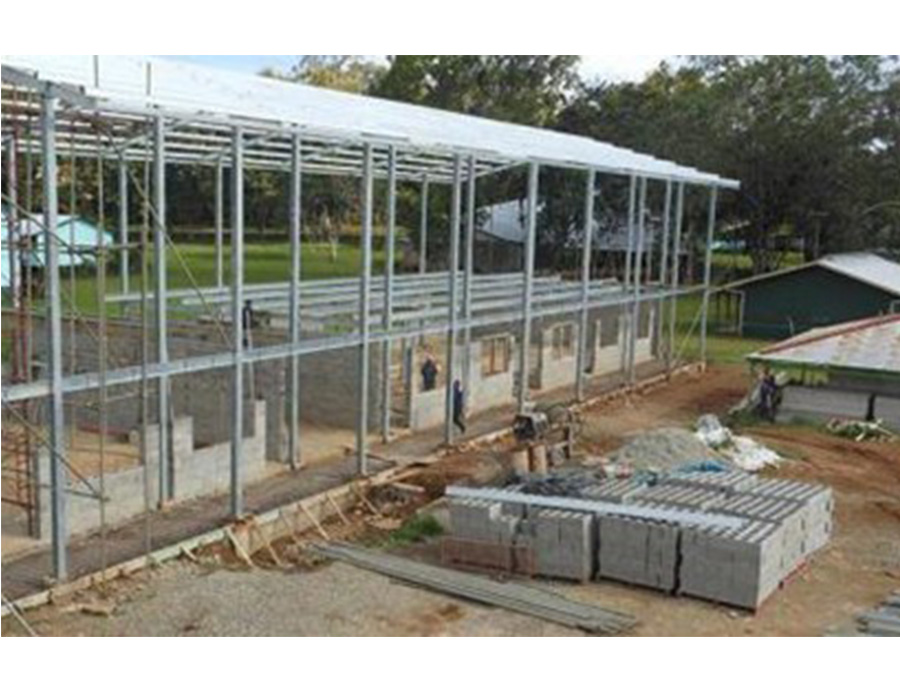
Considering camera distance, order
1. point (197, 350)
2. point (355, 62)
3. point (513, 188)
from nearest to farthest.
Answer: point (197, 350), point (513, 188), point (355, 62)

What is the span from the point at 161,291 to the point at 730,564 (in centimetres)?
837

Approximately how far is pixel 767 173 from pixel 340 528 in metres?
33.4

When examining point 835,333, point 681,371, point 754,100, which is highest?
point 754,100

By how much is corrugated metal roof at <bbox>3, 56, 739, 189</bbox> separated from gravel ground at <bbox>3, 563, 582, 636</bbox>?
5918 millimetres

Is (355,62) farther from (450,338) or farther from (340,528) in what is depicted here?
(340,528)

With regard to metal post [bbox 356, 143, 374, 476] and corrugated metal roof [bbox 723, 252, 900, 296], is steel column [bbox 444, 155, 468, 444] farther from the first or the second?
corrugated metal roof [bbox 723, 252, 900, 296]

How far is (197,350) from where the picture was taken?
19172mm

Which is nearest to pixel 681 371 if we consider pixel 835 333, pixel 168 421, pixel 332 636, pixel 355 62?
pixel 835 333

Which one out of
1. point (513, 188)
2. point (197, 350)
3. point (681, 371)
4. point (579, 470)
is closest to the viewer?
point (579, 470)

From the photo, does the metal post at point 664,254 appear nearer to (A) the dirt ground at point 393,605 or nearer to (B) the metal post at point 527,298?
(B) the metal post at point 527,298

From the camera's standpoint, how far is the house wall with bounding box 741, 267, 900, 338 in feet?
118

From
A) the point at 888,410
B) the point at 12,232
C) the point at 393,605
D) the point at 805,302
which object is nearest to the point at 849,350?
the point at 888,410

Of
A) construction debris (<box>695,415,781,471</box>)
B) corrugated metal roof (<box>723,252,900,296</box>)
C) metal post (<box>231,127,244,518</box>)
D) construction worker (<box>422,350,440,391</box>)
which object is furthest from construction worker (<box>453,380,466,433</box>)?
corrugated metal roof (<box>723,252,900,296</box>)

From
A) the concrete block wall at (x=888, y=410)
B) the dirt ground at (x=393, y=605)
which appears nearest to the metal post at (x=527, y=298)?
the dirt ground at (x=393, y=605)
